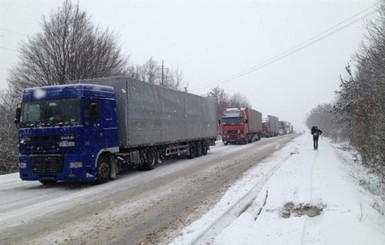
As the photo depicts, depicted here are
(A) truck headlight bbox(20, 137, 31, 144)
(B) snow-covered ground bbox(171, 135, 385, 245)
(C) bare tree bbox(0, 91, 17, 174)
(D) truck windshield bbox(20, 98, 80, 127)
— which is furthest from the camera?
(C) bare tree bbox(0, 91, 17, 174)

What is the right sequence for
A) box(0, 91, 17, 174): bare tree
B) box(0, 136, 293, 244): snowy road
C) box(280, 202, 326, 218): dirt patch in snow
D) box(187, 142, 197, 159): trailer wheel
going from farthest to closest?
box(187, 142, 197, 159): trailer wheel < box(0, 91, 17, 174): bare tree < box(280, 202, 326, 218): dirt patch in snow < box(0, 136, 293, 244): snowy road

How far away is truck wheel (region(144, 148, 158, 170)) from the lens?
56.1ft

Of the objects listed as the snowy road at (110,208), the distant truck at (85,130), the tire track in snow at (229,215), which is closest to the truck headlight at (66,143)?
the distant truck at (85,130)

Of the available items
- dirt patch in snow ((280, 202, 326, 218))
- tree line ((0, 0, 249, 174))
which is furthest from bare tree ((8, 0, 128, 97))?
dirt patch in snow ((280, 202, 326, 218))

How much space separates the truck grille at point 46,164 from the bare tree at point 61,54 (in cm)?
1453

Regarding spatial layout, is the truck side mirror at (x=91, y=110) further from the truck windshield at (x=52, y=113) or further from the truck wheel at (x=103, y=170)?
the truck wheel at (x=103, y=170)

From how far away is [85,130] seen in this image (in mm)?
12555

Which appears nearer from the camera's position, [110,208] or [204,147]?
[110,208]

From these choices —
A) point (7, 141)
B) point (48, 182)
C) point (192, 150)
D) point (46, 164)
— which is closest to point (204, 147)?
point (192, 150)

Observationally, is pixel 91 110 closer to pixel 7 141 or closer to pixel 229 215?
pixel 229 215

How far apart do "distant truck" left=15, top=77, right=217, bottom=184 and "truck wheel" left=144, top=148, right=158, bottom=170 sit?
4 cm

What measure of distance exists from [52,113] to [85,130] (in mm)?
1217

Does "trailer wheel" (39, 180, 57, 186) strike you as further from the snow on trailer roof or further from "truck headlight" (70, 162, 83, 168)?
the snow on trailer roof

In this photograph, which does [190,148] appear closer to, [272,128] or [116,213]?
[116,213]
